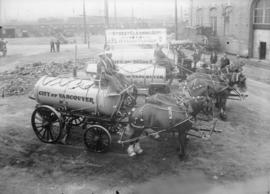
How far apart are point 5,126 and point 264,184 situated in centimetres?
799

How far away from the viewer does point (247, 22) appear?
2633 centimetres

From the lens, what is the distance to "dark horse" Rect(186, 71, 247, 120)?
1048cm

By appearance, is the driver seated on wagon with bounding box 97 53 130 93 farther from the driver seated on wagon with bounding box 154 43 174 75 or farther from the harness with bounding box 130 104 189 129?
the driver seated on wagon with bounding box 154 43 174 75

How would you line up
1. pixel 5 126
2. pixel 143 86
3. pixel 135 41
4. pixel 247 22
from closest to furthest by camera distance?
pixel 5 126 < pixel 143 86 < pixel 135 41 < pixel 247 22

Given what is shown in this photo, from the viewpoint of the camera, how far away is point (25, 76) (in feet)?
60.3

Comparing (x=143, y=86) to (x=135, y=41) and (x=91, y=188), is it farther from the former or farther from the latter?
(x=135, y=41)

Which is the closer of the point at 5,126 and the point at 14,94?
the point at 5,126

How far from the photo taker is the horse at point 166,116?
7.83 meters

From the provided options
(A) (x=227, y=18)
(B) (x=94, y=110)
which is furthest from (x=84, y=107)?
(A) (x=227, y=18)

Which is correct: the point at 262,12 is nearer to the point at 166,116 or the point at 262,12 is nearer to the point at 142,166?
the point at 166,116

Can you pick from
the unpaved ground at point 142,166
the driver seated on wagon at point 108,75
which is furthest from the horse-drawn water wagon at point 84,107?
the unpaved ground at point 142,166

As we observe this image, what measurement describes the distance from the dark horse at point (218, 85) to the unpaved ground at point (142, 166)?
1.34 m

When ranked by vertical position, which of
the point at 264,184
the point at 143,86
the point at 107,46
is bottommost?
the point at 264,184

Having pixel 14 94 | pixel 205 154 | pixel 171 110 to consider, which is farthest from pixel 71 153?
pixel 14 94
